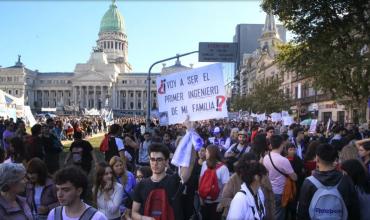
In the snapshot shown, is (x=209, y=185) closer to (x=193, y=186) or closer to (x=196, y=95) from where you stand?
(x=193, y=186)

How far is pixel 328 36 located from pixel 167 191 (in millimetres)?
20535

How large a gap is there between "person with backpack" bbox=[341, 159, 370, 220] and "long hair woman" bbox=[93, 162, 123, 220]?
9.10ft

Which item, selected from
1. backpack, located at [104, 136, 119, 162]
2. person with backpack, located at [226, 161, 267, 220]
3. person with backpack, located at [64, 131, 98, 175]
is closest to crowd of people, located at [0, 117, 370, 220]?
person with backpack, located at [226, 161, 267, 220]

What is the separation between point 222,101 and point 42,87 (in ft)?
529

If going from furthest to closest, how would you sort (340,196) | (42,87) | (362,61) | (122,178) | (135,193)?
(42,87), (362,61), (122,178), (340,196), (135,193)

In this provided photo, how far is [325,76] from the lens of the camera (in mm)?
21719

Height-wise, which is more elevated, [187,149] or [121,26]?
[121,26]

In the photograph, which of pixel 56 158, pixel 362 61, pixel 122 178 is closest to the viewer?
pixel 122 178

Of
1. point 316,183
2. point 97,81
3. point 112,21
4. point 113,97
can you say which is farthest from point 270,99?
point 112,21

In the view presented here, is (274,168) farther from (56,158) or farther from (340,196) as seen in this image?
(56,158)

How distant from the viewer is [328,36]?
75.2ft

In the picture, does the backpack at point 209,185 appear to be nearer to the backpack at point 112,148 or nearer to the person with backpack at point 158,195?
the person with backpack at point 158,195

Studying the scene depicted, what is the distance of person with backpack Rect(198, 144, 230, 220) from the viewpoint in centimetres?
666

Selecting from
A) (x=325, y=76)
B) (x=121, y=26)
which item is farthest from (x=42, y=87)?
(x=325, y=76)
